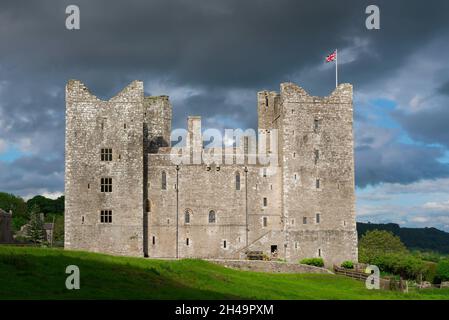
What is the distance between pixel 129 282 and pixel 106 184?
107 ft

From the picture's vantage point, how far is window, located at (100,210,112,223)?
66750 millimetres

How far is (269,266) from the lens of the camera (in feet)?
202

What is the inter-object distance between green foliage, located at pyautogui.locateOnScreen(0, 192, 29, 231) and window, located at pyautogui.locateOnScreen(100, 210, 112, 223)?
10030cm

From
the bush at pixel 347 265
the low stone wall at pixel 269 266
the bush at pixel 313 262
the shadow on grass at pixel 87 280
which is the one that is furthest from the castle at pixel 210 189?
the shadow on grass at pixel 87 280

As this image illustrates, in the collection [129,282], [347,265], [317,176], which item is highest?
[317,176]

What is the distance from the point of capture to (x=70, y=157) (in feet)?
221

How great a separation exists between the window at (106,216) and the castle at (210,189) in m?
0.09

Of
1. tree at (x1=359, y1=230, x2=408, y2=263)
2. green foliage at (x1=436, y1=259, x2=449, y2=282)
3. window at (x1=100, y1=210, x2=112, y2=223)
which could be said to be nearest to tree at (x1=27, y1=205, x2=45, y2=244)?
tree at (x1=359, y1=230, x2=408, y2=263)

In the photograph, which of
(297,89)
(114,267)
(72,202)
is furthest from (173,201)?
(114,267)

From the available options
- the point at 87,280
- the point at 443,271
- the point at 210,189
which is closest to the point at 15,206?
the point at 210,189

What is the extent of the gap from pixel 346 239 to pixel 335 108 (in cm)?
1260

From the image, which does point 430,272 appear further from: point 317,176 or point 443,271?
point 317,176

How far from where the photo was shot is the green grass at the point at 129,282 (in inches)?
1224
